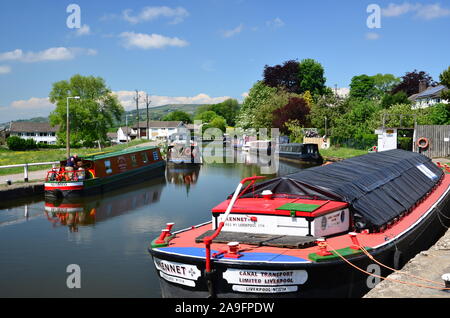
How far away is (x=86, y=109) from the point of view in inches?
2680

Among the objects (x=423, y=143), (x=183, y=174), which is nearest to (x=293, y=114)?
(x=423, y=143)

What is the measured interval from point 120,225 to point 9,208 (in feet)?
21.0

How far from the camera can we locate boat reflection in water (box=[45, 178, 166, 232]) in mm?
17797

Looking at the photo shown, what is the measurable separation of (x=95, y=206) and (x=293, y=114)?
41848mm

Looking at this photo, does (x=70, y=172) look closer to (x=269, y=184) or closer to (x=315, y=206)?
(x=269, y=184)

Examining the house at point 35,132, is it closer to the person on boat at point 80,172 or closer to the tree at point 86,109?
the tree at point 86,109

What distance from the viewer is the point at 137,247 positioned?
1313 cm

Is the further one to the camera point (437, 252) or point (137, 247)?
point (137, 247)

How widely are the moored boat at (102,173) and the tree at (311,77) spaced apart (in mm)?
52245

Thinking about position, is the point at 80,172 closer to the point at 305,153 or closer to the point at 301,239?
the point at 301,239

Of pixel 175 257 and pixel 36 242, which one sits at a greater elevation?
pixel 175 257

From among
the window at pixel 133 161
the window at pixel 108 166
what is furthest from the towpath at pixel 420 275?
the window at pixel 133 161

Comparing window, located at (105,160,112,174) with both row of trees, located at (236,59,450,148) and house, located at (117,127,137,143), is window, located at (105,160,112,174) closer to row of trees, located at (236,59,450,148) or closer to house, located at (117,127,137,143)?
row of trees, located at (236,59,450,148)
